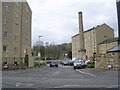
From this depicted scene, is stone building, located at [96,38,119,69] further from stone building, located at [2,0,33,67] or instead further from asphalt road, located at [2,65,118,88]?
stone building, located at [2,0,33,67]

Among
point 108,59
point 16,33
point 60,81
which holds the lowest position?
point 60,81

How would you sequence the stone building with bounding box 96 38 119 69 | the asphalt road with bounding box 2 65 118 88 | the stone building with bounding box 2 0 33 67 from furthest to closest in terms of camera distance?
the stone building with bounding box 2 0 33 67
the stone building with bounding box 96 38 119 69
the asphalt road with bounding box 2 65 118 88

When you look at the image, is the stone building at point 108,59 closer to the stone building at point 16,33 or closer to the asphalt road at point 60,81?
the asphalt road at point 60,81

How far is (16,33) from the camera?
6175 cm

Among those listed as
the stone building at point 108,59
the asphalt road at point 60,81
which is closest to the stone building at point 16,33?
the stone building at point 108,59

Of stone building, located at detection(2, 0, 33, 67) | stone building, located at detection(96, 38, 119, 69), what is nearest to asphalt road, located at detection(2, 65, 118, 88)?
stone building, located at detection(96, 38, 119, 69)

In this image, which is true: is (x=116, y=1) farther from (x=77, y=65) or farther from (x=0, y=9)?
(x=0, y=9)

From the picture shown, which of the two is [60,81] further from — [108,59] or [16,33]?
[16,33]

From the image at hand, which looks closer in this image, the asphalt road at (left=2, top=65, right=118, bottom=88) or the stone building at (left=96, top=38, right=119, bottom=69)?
the asphalt road at (left=2, top=65, right=118, bottom=88)

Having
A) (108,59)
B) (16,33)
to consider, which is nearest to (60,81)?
(108,59)

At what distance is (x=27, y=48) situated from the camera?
6769 cm

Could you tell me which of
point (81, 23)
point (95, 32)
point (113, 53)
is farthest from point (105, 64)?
point (95, 32)

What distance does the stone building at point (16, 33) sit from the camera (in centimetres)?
5694

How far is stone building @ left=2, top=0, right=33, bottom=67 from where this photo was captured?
56.9 meters
